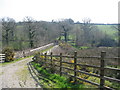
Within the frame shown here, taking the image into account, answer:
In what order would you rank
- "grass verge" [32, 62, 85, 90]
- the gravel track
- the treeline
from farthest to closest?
the treeline < the gravel track < "grass verge" [32, 62, 85, 90]

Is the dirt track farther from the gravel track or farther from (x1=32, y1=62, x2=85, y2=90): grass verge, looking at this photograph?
(x1=32, y1=62, x2=85, y2=90): grass verge

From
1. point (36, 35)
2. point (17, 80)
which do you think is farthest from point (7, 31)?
point (17, 80)

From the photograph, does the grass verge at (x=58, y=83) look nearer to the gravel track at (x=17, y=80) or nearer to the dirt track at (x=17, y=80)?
the gravel track at (x=17, y=80)

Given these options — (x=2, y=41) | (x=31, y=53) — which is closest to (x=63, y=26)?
(x=2, y=41)

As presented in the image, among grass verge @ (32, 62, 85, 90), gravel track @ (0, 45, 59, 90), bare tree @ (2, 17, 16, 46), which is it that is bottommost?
gravel track @ (0, 45, 59, 90)

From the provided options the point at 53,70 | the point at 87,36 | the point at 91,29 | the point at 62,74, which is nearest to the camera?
the point at 62,74

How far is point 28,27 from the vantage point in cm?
4097

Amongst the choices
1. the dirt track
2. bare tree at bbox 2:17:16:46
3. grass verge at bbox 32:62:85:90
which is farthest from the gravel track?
bare tree at bbox 2:17:16:46

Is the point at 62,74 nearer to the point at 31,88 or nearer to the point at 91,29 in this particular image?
the point at 31,88

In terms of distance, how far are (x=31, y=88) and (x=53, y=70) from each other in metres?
2.62

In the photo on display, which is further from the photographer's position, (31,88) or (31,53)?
(31,53)

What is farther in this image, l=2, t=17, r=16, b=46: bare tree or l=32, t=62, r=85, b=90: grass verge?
l=2, t=17, r=16, b=46: bare tree

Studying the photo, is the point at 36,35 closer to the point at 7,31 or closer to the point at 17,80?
the point at 7,31

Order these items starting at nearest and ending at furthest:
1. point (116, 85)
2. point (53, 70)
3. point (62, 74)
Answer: point (116, 85)
point (62, 74)
point (53, 70)
